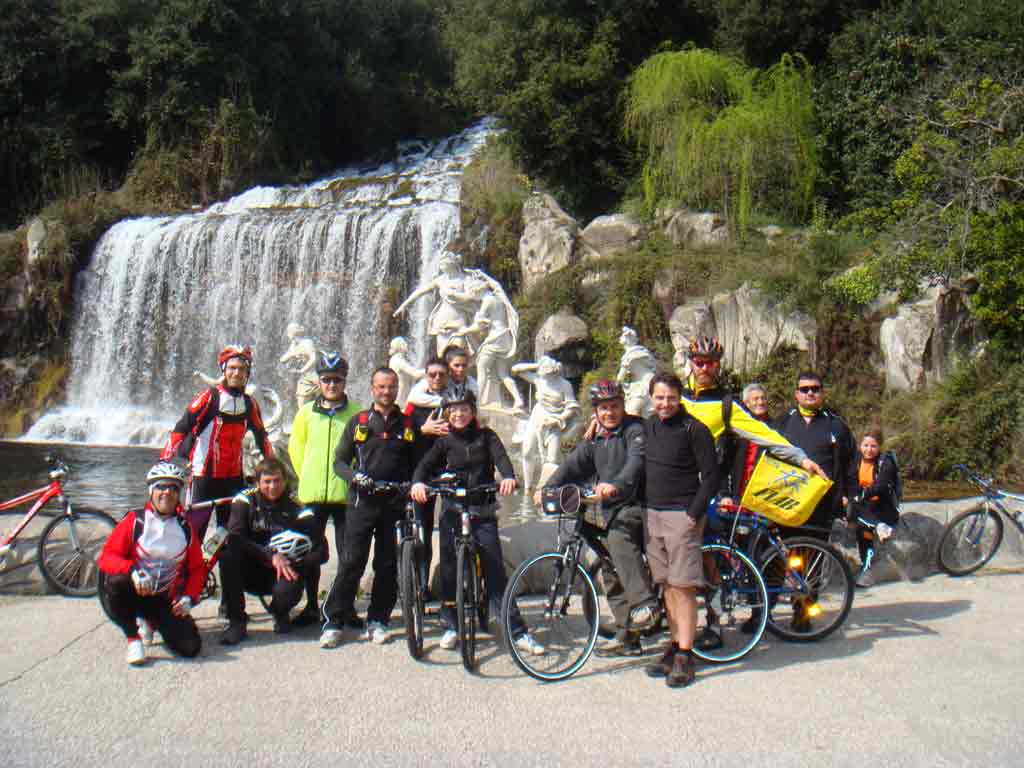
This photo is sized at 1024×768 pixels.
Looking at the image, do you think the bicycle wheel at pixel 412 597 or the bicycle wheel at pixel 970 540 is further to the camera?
the bicycle wheel at pixel 970 540

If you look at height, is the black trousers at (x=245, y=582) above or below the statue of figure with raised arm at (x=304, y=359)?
below

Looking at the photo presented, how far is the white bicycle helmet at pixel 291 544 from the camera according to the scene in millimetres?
5305

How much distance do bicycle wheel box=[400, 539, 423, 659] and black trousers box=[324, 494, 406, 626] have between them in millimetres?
324

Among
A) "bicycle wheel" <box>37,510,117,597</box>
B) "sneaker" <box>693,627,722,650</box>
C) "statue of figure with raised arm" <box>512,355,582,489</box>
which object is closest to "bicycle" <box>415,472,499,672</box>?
"sneaker" <box>693,627,722,650</box>

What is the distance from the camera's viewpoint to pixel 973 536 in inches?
277

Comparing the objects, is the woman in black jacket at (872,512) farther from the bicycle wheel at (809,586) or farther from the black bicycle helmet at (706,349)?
the black bicycle helmet at (706,349)

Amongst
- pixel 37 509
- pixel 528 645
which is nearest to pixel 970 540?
pixel 528 645

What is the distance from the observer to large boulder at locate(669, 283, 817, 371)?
1476cm

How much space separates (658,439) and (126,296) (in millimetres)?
18912

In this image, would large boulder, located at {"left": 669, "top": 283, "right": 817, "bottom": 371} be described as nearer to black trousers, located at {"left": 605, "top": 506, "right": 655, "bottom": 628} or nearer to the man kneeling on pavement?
black trousers, located at {"left": 605, "top": 506, "right": 655, "bottom": 628}

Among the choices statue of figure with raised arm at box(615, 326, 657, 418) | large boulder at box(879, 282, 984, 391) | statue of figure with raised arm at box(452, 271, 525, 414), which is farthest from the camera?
large boulder at box(879, 282, 984, 391)

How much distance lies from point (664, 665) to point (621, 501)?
2.84ft

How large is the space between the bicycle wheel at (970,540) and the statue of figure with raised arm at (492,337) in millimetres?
6477

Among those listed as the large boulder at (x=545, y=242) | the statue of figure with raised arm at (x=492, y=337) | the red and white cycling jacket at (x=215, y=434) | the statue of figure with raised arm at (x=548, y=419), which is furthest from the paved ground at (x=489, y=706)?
the large boulder at (x=545, y=242)
